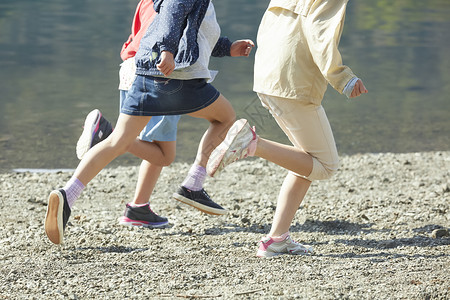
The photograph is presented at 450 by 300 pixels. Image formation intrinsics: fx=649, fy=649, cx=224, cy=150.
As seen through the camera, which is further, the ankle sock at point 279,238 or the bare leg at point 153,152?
the bare leg at point 153,152

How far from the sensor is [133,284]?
325 centimetres

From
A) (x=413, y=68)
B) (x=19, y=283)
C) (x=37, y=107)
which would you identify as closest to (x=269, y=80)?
(x=19, y=283)

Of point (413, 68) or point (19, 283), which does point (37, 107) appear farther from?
point (413, 68)

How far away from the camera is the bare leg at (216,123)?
4.00 m

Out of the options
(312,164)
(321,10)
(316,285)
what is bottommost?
(316,285)

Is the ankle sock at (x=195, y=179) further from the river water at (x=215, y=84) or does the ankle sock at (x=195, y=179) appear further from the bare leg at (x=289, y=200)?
the river water at (x=215, y=84)

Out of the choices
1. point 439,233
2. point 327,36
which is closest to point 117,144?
point 327,36

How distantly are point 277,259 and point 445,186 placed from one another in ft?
7.57

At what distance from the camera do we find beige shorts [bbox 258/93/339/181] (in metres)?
3.67

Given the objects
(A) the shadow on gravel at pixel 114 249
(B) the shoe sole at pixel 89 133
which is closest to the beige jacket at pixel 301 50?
(B) the shoe sole at pixel 89 133

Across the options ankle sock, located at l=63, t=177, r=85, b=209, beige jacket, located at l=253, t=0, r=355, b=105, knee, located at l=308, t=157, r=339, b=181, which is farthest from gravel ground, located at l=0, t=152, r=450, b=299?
beige jacket, located at l=253, t=0, r=355, b=105

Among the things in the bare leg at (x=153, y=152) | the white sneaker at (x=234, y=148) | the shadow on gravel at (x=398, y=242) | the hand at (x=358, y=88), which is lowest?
the shadow on gravel at (x=398, y=242)

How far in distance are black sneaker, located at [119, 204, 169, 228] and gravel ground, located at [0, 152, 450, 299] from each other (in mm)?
95

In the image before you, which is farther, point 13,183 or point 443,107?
point 443,107
